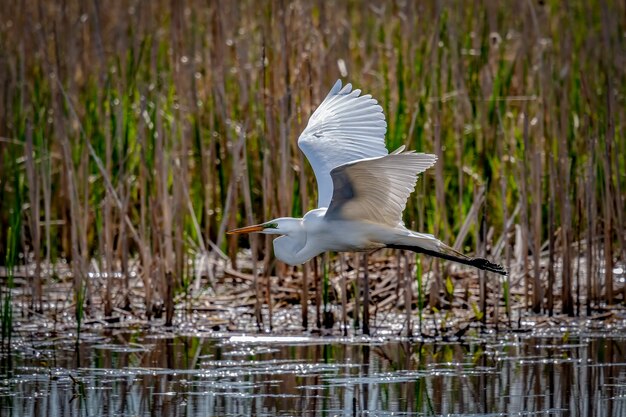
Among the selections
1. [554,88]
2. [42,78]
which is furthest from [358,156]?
[42,78]

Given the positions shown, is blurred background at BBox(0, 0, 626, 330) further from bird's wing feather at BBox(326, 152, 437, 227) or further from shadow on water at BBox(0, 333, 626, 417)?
bird's wing feather at BBox(326, 152, 437, 227)

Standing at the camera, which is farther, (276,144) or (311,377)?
(276,144)

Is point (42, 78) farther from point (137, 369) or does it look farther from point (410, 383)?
point (410, 383)

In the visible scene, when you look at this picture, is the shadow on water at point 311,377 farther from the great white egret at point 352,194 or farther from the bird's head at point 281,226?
the bird's head at point 281,226

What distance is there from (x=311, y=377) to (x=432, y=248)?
28.4 inches

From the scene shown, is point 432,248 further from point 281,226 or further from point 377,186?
point 281,226

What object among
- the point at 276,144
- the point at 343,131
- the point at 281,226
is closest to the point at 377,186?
the point at 281,226

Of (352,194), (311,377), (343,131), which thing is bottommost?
(311,377)

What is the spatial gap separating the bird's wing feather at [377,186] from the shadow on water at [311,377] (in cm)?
66

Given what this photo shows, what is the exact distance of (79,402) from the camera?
4523 mm

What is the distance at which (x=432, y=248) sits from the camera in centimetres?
490

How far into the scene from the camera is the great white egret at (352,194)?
444cm

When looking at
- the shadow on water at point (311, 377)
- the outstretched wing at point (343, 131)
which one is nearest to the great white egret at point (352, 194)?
the outstretched wing at point (343, 131)

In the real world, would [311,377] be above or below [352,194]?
below
